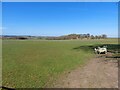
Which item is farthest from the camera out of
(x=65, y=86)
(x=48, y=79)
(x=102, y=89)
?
(x=48, y=79)

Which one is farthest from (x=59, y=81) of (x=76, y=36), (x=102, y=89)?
(x=76, y=36)

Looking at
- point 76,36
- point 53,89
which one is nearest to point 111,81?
point 53,89

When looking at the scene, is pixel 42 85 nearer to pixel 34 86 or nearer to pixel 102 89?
pixel 34 86

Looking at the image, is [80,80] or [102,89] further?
[80,80]

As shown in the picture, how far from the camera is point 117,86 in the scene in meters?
9.89

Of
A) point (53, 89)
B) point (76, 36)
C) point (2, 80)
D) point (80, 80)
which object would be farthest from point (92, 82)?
point (76, 36)

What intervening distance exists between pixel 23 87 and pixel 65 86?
239cm

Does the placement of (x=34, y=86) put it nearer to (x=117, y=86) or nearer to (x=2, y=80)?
(x=2, y=80)

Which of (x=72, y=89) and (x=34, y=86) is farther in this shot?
(x=34, y=86)

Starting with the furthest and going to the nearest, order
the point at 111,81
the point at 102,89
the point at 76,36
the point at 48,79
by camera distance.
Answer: the point at 76,36 → the point at 48,79 → the point at 111,81 → the point at 102,89

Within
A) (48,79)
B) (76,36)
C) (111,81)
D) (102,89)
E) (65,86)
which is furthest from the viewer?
(76,36)

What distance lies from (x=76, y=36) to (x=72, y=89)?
18631cm

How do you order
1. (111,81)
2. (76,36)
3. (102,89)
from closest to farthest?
(102,89)
(111,81)
(76,36)

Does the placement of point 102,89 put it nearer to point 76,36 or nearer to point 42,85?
point 42,85
